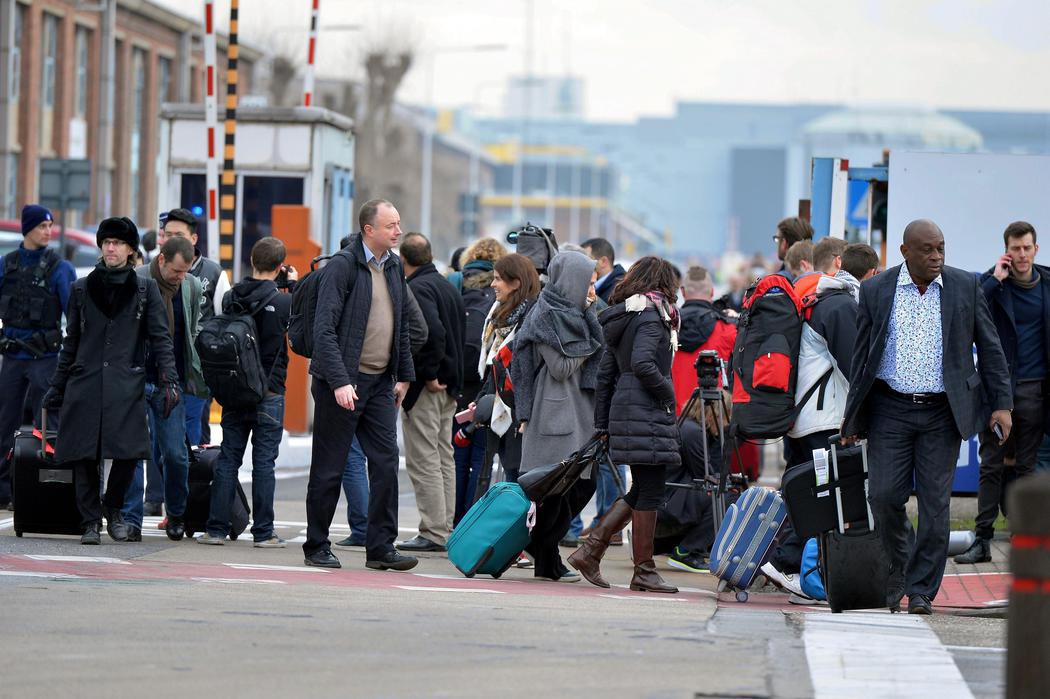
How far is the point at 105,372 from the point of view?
1033 cm

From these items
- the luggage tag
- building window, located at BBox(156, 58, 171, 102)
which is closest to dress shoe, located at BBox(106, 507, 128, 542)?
the luggage tag

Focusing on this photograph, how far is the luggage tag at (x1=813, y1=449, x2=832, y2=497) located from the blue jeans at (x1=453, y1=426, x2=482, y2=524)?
3306 millimetres

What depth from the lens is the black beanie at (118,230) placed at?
Result: 1027 centimetres

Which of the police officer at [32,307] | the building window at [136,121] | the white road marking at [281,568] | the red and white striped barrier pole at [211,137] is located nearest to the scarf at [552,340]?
the white road marking at [281,568]

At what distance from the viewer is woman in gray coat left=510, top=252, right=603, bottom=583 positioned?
31.8 ft

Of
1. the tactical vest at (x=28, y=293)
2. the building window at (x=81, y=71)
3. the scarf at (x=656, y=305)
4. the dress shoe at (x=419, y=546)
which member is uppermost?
the building window at (x=81, y=71)

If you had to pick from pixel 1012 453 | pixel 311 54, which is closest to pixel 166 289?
pixel 1012 453

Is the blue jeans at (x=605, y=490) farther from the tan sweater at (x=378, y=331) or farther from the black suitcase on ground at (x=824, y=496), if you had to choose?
the black suitcase on ground at (x=824, y=496)

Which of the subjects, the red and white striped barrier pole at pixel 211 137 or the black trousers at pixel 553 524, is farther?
the red and white striped barrier pole at pixel 211 137

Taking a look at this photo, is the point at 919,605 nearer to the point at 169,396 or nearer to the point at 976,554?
the point at 976,554

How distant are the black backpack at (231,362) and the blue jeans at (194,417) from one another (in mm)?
1153

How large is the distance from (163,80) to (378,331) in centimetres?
4559

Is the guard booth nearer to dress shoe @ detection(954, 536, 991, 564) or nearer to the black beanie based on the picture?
the black beanie

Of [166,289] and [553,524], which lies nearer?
[553,524]
